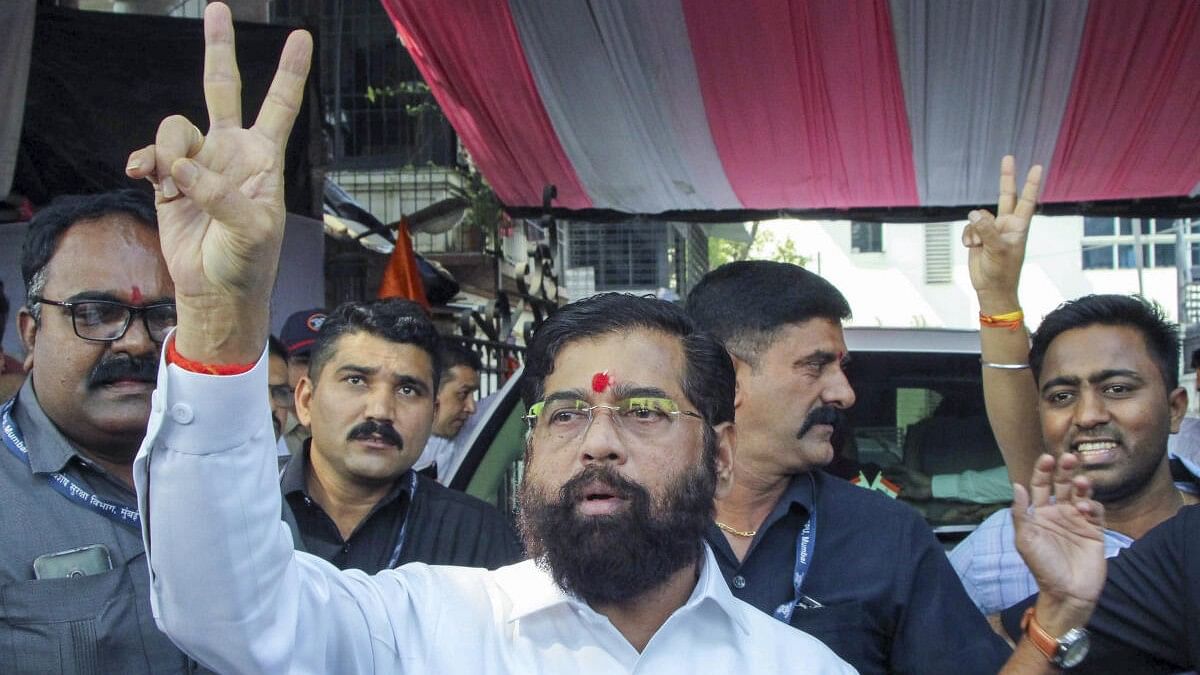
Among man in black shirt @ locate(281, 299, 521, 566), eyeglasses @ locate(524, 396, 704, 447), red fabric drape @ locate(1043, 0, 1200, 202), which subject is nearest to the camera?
eyeglasses @ locate(524, 396, 704, 447)

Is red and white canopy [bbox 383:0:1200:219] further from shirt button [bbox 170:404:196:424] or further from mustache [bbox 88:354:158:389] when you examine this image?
shirt button [bbox 170:404:196:424]

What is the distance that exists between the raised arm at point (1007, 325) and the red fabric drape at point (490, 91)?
3241 millimetres

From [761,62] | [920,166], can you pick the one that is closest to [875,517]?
[761,62]

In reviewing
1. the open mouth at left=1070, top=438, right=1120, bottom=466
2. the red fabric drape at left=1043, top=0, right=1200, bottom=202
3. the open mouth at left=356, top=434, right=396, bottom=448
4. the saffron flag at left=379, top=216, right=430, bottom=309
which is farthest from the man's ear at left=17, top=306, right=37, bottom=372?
the saffron flag at left=379, top=216, right=430, bottom=309

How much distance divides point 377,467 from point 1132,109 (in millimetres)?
4534

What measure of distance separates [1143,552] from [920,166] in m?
4.59

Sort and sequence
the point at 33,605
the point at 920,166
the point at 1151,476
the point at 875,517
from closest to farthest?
the point at 33,605 < the point at 875,517 < the point at 1151,476 < the point at 920,166

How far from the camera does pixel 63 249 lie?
2.40m

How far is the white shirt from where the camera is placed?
5.57ft

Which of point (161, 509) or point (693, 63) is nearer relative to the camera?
point (161, 509)

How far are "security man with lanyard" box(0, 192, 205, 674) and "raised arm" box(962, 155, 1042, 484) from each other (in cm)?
196

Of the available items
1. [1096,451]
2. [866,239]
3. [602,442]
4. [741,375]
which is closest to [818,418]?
[741,375]

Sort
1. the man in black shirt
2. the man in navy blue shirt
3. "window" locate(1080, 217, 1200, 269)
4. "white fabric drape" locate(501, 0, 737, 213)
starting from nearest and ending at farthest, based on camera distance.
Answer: the man in navy blue shirt, the man in black shirt, "white fabric drape" locate(501, 0, 737, 213), "window" locate(1080, 217, 1200, 269)

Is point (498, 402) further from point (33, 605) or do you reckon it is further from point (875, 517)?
point (33, 605)
